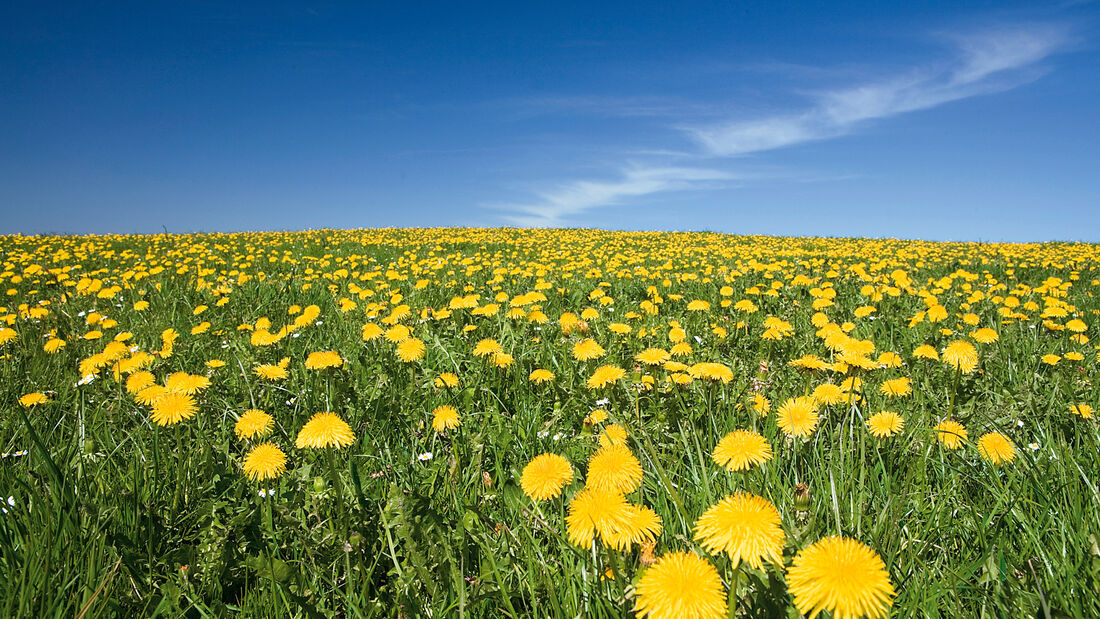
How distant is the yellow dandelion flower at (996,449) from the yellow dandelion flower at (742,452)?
996mm

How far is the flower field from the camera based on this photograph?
1105mm

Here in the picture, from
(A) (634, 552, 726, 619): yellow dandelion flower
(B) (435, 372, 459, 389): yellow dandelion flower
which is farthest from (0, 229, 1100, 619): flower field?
(B) (435, 372, 459, 389): yellow dandelion flower

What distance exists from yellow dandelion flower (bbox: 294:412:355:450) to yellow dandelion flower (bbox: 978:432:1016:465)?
2.02 meters

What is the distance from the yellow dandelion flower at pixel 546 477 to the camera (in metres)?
1.21

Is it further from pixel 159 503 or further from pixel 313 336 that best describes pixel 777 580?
pixel 313 336

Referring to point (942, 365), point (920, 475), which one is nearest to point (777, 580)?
point (920, 475)

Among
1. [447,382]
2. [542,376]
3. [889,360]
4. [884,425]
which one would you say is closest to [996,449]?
[884,425]

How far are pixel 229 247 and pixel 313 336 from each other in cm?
892

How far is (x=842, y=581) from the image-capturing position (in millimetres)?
759

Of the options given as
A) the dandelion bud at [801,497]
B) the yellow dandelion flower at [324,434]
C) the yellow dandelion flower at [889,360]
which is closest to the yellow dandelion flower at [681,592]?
the dandelion bud at [801,497]

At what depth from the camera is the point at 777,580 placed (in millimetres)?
984

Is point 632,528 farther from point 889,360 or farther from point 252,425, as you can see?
point 889,360

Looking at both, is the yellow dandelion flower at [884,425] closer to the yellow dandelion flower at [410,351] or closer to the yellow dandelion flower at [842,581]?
the yellow dandelion flower at [842,581]

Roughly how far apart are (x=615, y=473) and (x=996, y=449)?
1.42 meters
